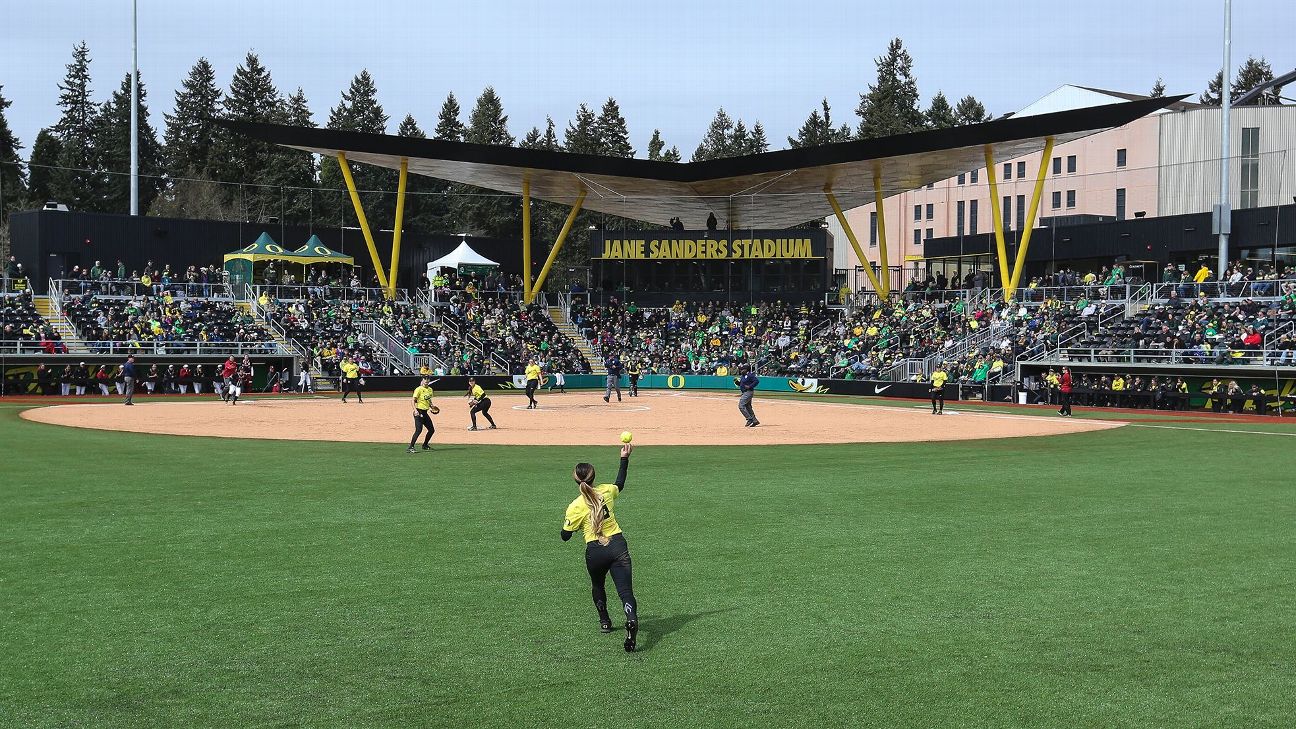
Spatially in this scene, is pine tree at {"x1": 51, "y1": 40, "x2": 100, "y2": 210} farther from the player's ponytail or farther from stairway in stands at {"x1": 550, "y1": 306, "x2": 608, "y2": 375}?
the player's ponytail

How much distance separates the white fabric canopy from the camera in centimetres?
7125

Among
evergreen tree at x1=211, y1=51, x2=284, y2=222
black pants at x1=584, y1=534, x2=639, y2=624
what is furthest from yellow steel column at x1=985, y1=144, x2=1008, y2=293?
evergreen tree at x1=211, y1=51, x2=284, y2=222

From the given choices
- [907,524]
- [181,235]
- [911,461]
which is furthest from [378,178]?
[907,524]

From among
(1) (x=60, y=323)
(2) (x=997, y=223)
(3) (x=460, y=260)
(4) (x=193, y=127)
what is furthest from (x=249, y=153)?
(2) (x=997, y=223)

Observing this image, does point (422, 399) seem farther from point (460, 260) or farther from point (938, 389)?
point (460, 260)

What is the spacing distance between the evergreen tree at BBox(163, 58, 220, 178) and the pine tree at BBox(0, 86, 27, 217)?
13.8 m

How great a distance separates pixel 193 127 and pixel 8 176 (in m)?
17.5

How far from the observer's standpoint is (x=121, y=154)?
99.9 meters

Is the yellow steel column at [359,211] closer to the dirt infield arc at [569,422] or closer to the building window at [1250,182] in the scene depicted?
the dirt infield arc at [569,422]

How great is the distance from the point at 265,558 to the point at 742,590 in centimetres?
534

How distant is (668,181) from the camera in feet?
208

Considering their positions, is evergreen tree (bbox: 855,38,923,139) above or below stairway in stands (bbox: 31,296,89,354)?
above

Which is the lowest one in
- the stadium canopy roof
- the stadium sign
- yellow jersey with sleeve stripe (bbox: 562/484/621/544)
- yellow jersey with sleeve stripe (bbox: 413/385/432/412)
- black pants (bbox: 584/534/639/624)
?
black pants (bbox: 584/534/639/624)

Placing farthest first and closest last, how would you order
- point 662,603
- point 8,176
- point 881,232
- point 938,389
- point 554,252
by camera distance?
point 8,176 < point 554,252 < point 881,232 < point 938,389 < point 662,603
